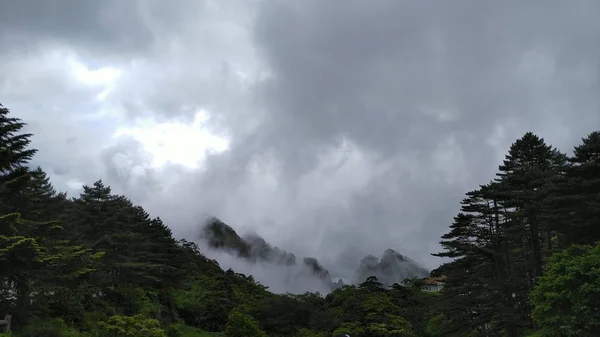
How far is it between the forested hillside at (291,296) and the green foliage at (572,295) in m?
0.06

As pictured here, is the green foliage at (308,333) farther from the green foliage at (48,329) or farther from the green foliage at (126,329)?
the green foliage at (48,329)

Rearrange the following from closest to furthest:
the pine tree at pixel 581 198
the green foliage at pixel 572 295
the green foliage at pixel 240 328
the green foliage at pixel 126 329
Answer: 1. the green foliage at pixel 572 295
2. the pine tree at pixel 581 198
3. the green foliage at pixel 126 329
4. the green foliage at pixel 240 328

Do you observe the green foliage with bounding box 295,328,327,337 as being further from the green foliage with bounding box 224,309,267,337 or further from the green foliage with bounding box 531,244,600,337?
the green foliage with bounding box 531,244,600,337

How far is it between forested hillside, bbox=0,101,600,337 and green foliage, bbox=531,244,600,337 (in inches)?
2.3

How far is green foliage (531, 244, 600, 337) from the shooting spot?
18.8 meters

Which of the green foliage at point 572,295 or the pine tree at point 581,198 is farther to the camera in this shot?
the pine tree at point 581,198

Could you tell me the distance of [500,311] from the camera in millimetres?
36969

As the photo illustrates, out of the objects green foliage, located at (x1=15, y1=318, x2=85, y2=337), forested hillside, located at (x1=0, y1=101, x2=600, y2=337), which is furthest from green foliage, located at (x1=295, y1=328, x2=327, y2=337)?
green foliage, located at (x1=15, y1=318, x2=85, y2=337)

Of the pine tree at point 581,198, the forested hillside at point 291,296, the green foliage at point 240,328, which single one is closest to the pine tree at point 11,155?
the forested hillside at point 291,296

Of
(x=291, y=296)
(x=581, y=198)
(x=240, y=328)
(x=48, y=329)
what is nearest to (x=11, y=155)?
(x=48, y=329)

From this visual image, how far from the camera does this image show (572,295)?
1972 cm

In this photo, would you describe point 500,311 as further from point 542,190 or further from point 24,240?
point 24,240

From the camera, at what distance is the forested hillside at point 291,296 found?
22.0 m

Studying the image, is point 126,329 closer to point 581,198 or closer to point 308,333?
point 581,198
